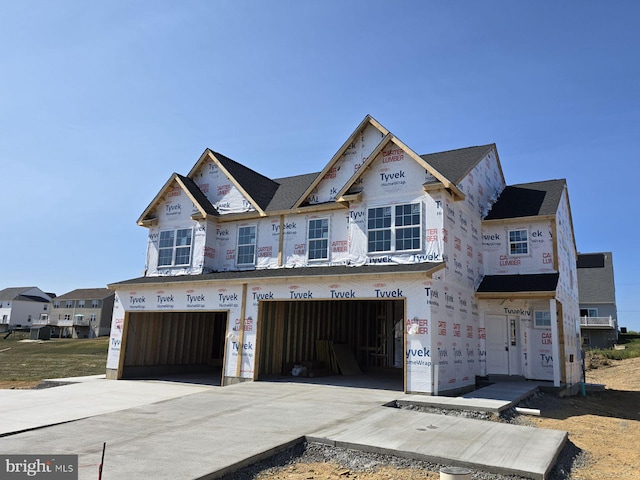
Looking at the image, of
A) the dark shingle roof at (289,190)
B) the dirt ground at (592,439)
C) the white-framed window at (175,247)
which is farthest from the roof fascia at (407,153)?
the white-framed window at (175,247)

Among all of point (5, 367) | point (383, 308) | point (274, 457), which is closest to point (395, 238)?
point (383, 308)

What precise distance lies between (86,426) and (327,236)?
10.8 metres

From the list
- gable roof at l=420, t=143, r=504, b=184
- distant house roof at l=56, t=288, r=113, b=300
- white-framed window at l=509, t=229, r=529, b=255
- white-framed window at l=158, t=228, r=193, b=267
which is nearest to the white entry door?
white-framed window at l=509, t=229, r=529, b=255

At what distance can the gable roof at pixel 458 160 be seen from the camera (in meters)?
17.6

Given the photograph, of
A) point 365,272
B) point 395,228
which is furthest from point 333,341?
point 365,272

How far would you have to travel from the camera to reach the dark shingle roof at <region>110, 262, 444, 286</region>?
48.3 ft

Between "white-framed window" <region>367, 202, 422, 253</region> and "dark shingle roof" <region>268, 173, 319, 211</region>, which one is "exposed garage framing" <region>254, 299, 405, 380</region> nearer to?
"dark shingle roof" <region>268, 173, 319, 211</region>

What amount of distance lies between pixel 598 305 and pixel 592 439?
3897cm

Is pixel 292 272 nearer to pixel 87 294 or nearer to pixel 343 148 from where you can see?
pixel 343 148

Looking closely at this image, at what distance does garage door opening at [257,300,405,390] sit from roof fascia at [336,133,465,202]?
17.7ft

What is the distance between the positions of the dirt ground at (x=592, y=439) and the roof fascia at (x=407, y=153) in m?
7.27

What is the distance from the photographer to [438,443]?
834cm

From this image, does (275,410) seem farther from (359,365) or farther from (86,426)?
(359,365)

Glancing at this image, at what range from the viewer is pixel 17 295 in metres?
92.4
